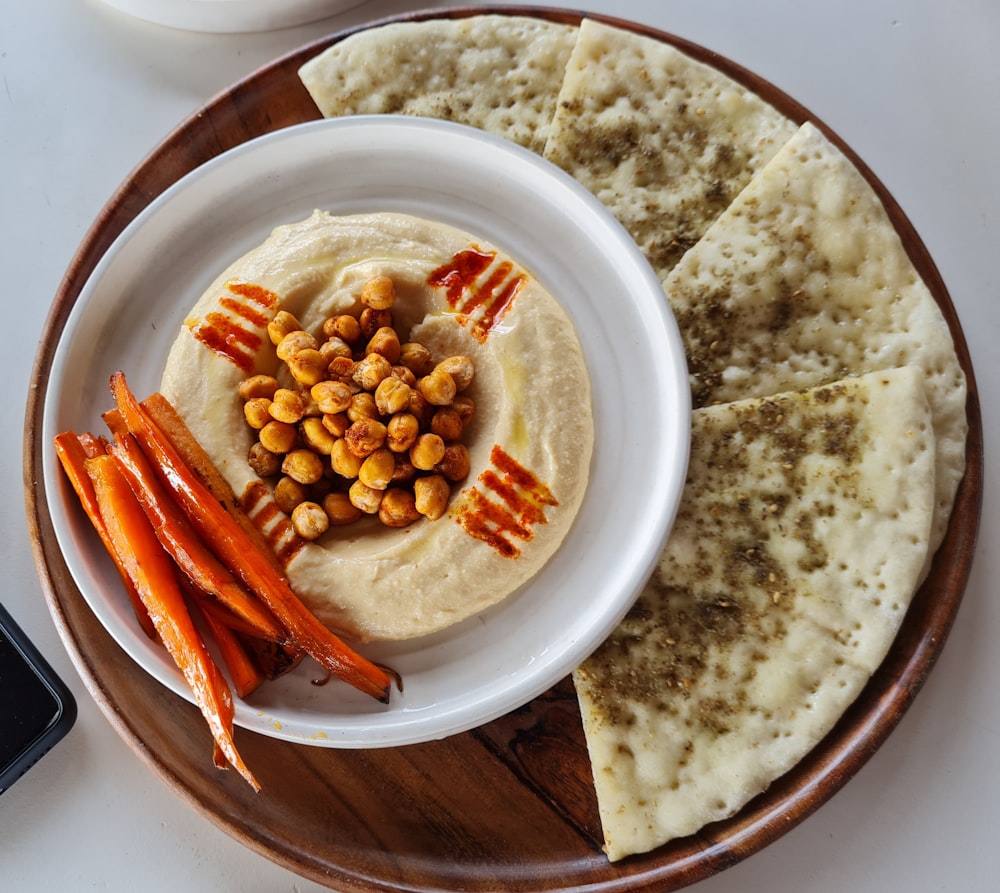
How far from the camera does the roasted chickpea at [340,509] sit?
3.04m

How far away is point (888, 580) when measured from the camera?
297cm

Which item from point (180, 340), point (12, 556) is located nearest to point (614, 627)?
point (180, 340)

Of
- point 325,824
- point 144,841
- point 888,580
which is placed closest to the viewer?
point 888,580

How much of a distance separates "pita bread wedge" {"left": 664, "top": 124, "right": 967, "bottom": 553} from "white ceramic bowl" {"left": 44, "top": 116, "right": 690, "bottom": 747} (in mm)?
301

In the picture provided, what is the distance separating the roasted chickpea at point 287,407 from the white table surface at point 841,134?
138cm

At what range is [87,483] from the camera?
2.99 m

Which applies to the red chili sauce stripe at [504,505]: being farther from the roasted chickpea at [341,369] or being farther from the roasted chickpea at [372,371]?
the roasted chickpea at [341,369]

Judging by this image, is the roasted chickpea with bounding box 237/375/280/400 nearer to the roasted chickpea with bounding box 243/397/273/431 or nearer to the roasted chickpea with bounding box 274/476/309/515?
the roasted chickpea with bounding box 243/397/273/431

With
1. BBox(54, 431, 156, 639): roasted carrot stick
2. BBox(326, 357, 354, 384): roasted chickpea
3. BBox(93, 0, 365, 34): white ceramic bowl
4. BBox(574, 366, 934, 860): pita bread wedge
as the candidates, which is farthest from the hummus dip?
BBox(93, 0, 365, 34): white ceramic bowl

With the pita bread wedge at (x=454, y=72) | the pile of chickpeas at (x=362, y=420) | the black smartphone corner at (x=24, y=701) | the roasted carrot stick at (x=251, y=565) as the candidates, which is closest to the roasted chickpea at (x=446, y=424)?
the pile of chickpeas at (x=362, y=420)

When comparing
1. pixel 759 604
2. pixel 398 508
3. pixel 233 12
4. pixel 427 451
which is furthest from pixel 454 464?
pixel 233 12

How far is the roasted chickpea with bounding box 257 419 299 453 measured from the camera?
2.98 m

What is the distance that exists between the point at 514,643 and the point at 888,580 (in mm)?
1255

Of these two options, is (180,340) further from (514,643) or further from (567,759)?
(567,759)
